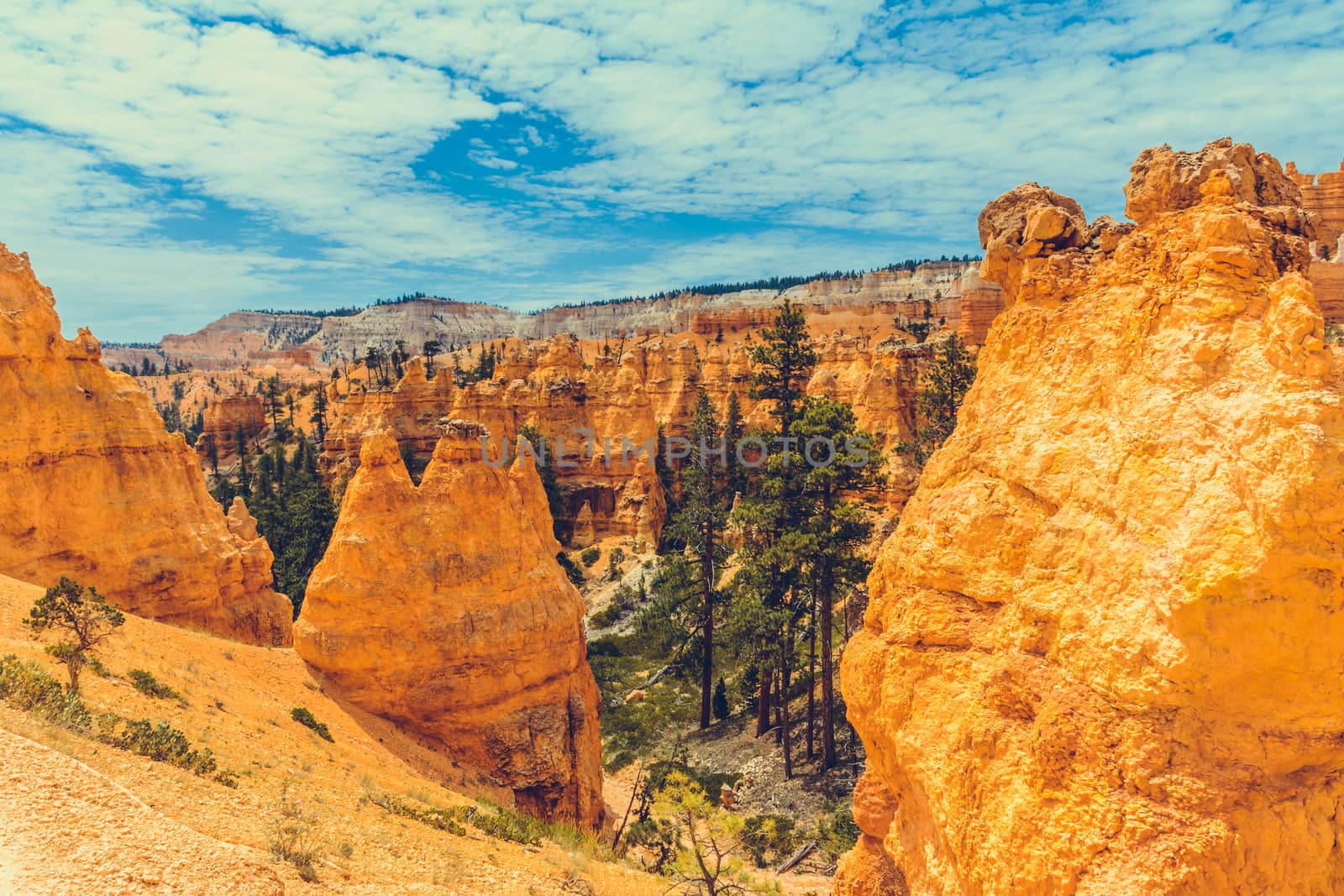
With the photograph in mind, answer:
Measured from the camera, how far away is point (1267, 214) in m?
5.35

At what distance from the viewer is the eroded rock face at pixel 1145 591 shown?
4.21 metres

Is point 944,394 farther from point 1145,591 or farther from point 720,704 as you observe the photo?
point 1145,591

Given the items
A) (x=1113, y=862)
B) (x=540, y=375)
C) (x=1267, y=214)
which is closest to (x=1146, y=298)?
(x=1267, y=214)

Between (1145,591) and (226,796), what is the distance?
30.3 feet

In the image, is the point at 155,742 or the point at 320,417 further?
the point at 320,417

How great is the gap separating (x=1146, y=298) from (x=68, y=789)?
384 inches

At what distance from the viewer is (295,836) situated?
7.52 metres

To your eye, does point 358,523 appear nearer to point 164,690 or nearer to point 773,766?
point 164,690

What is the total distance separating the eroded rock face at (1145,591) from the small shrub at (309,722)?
32.4 feet

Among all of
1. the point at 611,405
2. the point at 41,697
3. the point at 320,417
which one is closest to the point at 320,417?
the point at 320,417

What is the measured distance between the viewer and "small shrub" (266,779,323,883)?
281 inches

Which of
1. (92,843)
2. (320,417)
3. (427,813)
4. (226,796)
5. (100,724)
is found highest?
(320,417)

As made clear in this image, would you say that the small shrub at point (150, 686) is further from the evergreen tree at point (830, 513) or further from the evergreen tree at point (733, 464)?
the evergreen tree at point (733, 464)

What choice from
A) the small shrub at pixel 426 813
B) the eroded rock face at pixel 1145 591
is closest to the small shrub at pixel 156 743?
the small shrub at pixel 426 813
